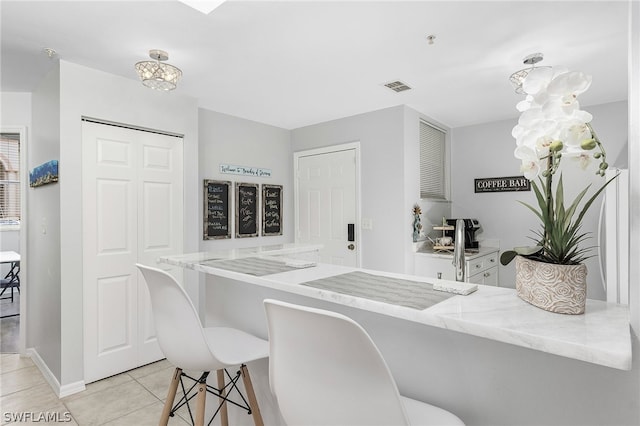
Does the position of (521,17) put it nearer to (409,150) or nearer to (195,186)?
(409,150)

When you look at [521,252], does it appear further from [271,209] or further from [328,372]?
[271,209]

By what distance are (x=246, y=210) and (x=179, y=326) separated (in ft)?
8.93

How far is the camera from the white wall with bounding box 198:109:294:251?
11.7ft

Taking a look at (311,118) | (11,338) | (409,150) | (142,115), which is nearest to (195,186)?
(142,115)

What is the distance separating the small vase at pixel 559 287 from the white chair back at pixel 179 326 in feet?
3.48

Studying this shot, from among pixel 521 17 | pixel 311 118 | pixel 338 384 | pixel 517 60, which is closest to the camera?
pixel 338 384

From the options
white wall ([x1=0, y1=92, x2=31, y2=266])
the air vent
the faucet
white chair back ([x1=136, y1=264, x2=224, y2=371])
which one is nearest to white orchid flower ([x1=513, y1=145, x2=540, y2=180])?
the faucet

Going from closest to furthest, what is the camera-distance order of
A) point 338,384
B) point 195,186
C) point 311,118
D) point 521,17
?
point 338,384 < point 521,17 < point 195,186 < point 311,118

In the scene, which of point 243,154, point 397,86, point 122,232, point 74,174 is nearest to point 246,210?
point 243,154

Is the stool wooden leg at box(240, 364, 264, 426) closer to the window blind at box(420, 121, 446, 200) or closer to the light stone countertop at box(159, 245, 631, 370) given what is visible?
the light stone countertop at box(159, 245, 631, 370)

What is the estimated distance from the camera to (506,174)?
402 cm

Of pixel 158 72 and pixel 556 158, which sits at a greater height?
pixel 158 72

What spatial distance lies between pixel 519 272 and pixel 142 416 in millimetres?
2411

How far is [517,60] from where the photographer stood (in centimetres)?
242
